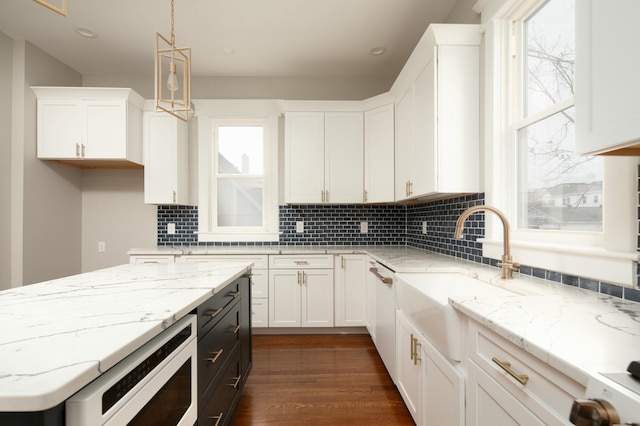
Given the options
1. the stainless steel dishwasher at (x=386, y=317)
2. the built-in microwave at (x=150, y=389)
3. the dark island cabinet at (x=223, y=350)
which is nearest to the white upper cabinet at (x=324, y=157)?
the stainless steel dishwasher at (x=386, y=317)

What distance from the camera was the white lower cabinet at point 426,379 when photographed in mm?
1158

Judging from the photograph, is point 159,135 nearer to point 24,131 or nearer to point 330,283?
point 24,131

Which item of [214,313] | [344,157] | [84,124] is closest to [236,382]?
[214,313]

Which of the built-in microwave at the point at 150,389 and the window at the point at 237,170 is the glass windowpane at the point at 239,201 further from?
the built-in microwave at the point at 150,389

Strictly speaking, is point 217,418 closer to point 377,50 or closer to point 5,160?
point 5,160

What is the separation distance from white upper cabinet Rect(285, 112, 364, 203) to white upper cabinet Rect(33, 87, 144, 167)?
1701 mm

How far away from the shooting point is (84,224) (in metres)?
3.62

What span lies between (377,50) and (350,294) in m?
2.54

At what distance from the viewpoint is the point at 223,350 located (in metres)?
1.58

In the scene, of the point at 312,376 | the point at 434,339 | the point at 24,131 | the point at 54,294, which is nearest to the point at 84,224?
the point at 24,131

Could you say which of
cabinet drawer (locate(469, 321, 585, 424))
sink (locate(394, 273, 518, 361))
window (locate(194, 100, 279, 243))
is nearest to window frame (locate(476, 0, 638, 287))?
sink (locate(394, 273, 518, 361))

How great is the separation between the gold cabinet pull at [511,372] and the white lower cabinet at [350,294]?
222cm

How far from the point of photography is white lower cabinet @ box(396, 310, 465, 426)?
1158 mm

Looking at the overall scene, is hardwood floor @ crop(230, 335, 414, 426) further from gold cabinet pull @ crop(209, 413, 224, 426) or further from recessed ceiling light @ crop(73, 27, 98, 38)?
recessed ceiling light @ crop(73, 27, 98, 38)
